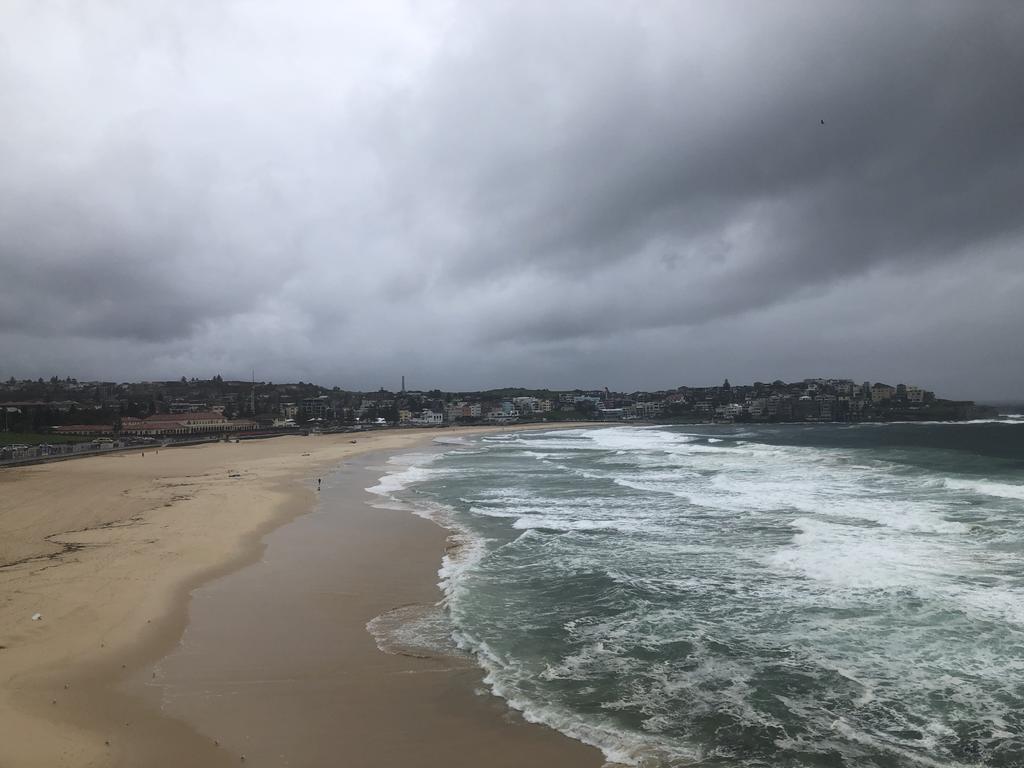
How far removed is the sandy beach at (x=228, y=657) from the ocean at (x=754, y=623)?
2.49 feet

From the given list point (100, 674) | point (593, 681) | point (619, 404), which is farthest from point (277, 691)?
point (619, 404)

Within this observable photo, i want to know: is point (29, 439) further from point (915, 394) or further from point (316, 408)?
point (915, 394)

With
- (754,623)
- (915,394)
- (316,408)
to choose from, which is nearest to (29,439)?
(754,623)

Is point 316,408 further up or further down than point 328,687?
further up

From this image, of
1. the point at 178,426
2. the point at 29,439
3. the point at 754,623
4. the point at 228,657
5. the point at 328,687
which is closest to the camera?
the point at 328,687

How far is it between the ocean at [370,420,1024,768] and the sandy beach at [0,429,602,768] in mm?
759

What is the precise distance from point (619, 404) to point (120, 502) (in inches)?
6799

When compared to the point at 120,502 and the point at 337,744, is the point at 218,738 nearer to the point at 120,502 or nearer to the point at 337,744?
the point at 337,744

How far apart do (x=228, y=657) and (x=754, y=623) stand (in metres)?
6.91

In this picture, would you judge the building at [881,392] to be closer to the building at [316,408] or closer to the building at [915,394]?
the building at [915,394]

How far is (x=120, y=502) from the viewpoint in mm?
19000

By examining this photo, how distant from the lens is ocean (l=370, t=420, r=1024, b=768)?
573 centimetres

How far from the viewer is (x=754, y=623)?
847cm

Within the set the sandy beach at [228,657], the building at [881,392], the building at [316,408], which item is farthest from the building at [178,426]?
the building at [881,392]
